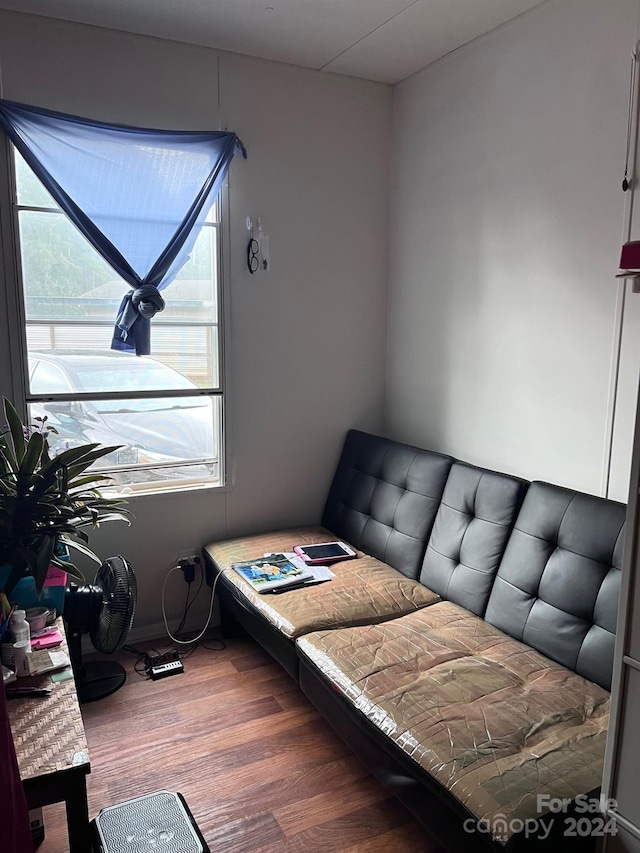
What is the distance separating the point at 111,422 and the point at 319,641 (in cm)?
138

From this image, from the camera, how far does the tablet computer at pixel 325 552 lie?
2.89 meters

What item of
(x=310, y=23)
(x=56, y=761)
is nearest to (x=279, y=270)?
(x=310, y=23)

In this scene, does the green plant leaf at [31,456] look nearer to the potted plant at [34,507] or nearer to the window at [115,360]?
the potted plant at [34,507]

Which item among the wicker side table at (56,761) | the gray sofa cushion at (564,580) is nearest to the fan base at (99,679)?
the wicker side table at (56,761)

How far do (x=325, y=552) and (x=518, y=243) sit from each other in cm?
157

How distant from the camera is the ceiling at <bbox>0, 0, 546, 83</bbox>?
245cm

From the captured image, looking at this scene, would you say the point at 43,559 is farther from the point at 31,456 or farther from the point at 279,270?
the point at 279,270

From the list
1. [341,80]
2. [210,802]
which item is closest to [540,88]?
[341,80]

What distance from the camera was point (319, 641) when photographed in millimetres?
2238

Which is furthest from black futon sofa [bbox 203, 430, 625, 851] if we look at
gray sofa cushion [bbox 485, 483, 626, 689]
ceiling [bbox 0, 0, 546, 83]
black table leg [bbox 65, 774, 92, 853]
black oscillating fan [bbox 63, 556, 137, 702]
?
ceiling [bbox 0, 0, 546, 83]

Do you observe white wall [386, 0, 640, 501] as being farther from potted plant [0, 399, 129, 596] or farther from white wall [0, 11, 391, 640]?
potted plant [0, 399, 129, 596]

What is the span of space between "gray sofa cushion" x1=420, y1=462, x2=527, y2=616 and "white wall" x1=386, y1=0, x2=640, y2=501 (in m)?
0.21

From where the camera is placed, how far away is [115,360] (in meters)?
2.87

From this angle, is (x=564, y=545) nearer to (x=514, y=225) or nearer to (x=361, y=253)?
(x=514, y=225)
